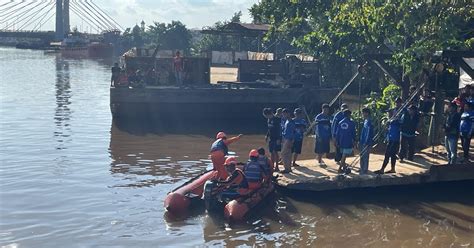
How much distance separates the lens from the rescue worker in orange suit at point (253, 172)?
45.9 ft

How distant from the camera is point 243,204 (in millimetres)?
13516

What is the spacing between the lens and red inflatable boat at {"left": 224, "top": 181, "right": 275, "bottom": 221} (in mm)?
13289

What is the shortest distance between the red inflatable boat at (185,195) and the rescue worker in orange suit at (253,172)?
1307 millimetres

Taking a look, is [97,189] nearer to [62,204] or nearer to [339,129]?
[62,204]

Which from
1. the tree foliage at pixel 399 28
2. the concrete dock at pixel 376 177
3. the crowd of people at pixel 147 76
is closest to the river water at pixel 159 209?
Answer: the concrete dock at pixel 376 177

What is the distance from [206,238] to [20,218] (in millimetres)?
4370

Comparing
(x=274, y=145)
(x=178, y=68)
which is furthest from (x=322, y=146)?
(x=178, y=68)

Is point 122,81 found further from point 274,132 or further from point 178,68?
point 274,132

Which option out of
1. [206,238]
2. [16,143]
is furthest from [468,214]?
[16,143]

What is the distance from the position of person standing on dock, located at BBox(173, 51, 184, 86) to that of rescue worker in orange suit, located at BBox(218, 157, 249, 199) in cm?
1549

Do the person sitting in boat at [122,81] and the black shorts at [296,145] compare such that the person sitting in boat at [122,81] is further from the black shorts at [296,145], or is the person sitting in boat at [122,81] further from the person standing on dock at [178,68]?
the black shorts at [296,145]

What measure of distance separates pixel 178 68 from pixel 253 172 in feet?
51.7

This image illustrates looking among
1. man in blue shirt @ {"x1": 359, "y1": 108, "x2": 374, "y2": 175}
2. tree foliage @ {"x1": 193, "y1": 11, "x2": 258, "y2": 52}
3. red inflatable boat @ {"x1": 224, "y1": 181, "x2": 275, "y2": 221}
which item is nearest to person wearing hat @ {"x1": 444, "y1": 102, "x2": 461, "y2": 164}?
man in blue shirt @ {"x1": 359, "y1": 108, "x2": 374, "y2": 175}

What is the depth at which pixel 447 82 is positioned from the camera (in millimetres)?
19734
